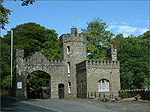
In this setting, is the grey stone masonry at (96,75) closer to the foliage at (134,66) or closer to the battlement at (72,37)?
the battlement at (72,37)

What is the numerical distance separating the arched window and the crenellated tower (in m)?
4.06

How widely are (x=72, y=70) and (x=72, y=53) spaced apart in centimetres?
244

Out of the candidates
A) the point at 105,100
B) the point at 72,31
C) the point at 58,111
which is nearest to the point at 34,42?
the point at 72,31

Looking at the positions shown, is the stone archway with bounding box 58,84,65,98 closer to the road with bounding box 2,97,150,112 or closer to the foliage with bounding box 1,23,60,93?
the foliage with bounding box 1,23,60,93

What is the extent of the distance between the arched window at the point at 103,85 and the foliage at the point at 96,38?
42.1 feet

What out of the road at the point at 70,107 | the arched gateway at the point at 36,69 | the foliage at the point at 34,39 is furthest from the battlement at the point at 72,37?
the road at the point at 70,107

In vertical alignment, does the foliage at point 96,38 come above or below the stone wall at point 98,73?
above

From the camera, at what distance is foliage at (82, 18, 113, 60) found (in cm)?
4658

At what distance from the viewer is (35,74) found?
40969 millimetres

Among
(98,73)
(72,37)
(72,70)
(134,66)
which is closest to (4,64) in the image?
(72,70)

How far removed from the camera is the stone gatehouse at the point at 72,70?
33031 mm

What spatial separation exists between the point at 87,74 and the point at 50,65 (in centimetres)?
555

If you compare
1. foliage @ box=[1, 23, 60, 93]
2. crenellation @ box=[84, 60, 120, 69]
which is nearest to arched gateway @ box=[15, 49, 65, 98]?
crenellation @ box=[84, 60, 120, 69]

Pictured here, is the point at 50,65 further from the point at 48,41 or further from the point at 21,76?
the point at 48,41
